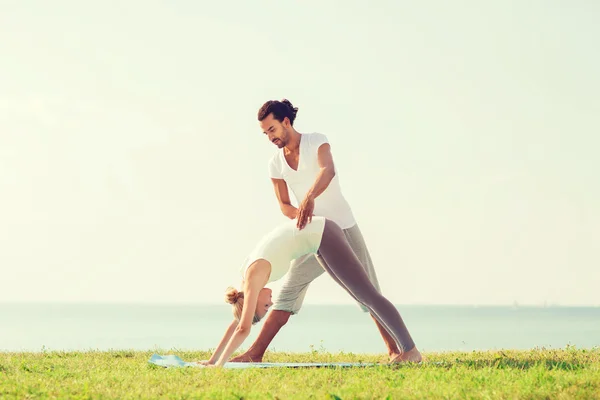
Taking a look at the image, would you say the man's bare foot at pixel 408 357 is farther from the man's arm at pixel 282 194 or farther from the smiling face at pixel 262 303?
the man's arm at pixel 282 194

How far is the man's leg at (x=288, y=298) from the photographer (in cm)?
736

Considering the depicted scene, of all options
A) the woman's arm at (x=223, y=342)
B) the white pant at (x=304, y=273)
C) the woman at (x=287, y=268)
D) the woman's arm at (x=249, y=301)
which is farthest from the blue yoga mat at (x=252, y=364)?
the white pant at (x=304, y=273)

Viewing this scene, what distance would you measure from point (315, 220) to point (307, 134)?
2.90 feet

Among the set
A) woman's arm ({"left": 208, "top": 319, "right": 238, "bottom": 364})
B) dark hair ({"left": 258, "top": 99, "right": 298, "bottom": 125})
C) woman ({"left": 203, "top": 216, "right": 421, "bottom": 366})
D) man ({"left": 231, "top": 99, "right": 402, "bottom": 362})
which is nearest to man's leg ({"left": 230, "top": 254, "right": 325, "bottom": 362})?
man ({"left": 231, "top": 99, "right": 402, "bottom": 362})

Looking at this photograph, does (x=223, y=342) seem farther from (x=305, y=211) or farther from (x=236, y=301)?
(x=305, y=211)

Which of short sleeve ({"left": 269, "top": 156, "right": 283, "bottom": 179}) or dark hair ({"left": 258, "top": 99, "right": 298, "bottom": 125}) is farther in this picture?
short sleeve ({"left": 269, "top": 156, "right": 283, "bottom": 179})

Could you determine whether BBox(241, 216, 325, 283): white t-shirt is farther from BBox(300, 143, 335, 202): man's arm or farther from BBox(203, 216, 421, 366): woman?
BBox(300, 143, 335, 202): man's arm

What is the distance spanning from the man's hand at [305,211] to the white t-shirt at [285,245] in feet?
0.16

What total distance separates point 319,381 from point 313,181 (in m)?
2.09

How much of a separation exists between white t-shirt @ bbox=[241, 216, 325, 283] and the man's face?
82 cm

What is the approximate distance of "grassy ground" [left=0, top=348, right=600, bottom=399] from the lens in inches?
199

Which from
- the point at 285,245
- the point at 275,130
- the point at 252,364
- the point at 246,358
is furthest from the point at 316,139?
the point at 246,358

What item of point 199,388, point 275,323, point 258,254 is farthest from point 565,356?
point 199,388

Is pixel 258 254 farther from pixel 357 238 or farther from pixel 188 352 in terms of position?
pixel 188 352
